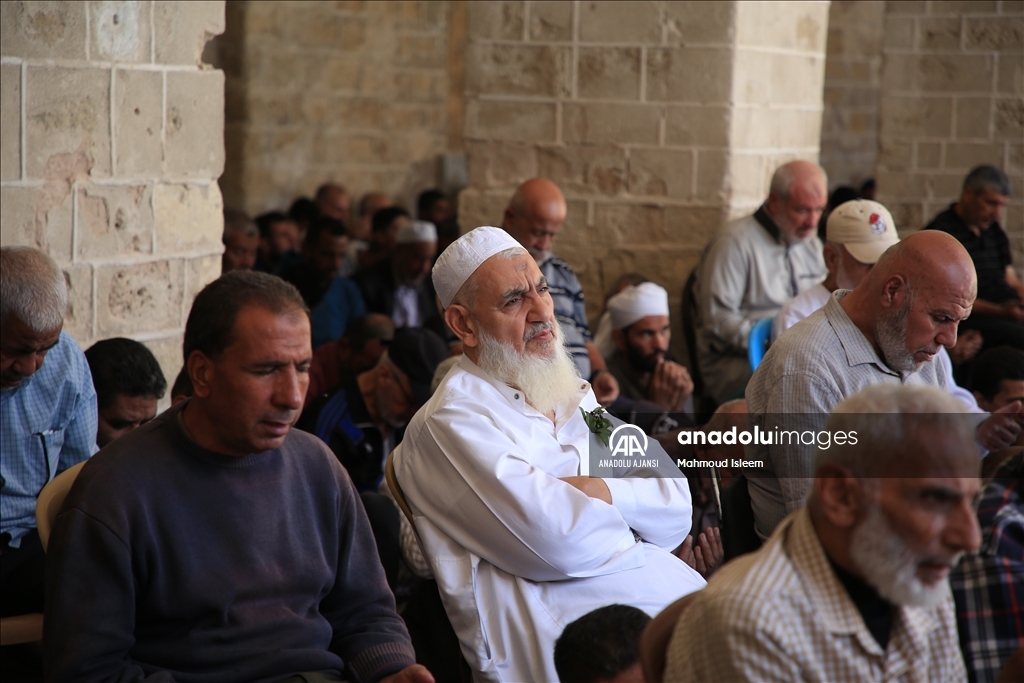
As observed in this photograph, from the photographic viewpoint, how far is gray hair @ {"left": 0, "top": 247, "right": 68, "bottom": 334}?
2801 millimetres

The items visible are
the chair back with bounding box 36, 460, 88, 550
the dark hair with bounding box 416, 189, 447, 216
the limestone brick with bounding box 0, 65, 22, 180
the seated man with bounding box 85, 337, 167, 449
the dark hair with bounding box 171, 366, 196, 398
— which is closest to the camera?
the chair back with bounding box 36, 460, 88, 550

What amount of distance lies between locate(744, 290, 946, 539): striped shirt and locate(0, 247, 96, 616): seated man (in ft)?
6.32

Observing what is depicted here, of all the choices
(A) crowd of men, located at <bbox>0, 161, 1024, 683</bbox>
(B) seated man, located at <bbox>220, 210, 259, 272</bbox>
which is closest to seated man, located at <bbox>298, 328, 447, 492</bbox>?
(A) crowd of men, located at <bbox>0, 161, 1024, 683</bbox>

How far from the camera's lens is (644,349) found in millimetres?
5078

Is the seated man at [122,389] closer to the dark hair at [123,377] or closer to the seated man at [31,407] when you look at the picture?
the dark hair at [123,377]

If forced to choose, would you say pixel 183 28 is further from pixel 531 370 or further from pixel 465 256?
pixel 531 370

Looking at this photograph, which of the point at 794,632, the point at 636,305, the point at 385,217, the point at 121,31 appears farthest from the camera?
the point at 385,217

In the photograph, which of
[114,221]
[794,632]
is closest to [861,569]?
[794,632]

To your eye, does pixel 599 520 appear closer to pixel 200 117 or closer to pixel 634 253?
pixel 200 117

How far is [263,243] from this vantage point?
27.3ft

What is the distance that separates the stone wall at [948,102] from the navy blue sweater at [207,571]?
774 centimetres

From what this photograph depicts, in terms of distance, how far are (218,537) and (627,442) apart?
117 cm

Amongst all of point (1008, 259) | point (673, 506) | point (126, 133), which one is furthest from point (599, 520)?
point (1008, 259)

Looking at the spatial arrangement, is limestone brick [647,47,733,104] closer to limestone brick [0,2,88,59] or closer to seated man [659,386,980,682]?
limestone brick [0,2,88,59]
